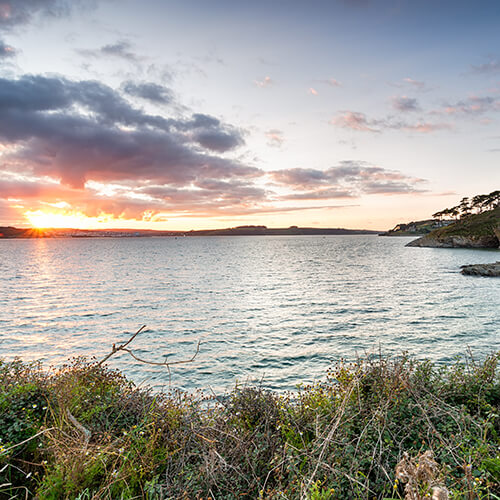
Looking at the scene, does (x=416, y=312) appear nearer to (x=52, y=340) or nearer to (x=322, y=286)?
(x=322, y=286)

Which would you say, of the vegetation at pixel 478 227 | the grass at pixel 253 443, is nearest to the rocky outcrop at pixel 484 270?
the grass at pixel 253 443

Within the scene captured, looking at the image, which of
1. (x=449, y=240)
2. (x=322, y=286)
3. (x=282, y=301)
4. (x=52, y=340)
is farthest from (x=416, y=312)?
(x=449, y=240)

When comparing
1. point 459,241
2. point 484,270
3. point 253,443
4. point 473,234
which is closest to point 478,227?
point 473,234

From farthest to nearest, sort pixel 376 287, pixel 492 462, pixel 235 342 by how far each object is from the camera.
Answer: pixel 376 287
pixel 235 342
pixel 492 462

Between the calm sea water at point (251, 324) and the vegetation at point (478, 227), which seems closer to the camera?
the calm sea water at point (251, 324)

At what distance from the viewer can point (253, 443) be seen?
595cm

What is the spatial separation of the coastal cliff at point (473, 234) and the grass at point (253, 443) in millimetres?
117647

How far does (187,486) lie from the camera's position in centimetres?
495

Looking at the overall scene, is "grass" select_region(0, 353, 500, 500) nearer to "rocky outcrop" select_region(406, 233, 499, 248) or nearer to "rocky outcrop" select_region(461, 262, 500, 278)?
"rocky outcrop" select_region(461, 262, 500, 278)

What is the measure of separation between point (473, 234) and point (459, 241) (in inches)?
222

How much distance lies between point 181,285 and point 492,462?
40874 millimetres

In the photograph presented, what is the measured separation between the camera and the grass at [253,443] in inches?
182

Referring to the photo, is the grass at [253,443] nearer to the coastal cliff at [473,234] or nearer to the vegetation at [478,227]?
the coastal cliff at [473,234]

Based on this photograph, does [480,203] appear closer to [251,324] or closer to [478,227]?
[478,227]
